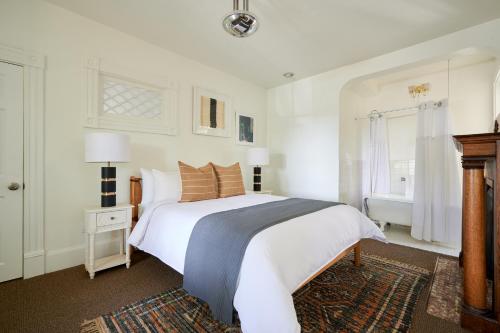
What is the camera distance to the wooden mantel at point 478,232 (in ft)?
4.54

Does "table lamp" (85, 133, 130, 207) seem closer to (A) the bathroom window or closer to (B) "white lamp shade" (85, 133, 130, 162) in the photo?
(B) "white lamp shade" (85, 133, 130, 162)

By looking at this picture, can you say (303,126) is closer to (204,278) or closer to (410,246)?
(410,246)

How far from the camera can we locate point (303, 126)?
412cm

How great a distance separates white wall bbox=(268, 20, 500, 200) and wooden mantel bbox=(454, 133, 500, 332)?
2.02 metres

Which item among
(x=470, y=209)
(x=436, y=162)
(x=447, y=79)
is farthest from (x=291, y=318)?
(x=447, y=79)

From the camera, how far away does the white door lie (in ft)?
6.70

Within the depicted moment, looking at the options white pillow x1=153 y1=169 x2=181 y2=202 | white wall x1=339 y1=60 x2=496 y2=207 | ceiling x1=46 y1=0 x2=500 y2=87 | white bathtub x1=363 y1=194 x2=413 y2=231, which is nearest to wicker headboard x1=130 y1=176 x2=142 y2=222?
white pillow x1=153 y1=169 x2=181 y2=202

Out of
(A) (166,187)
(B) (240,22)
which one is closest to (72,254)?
(A) (166,187)

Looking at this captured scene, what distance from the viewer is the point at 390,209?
360 centimetres

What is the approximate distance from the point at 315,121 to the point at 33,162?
12.3 ft

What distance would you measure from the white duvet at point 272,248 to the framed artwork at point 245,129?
1.97 meters

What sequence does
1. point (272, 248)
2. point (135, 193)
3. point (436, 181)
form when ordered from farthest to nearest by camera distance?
point (436, 181) → point (135, 193) → point (272, 248)

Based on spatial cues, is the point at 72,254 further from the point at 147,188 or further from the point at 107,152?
the point at 107,152

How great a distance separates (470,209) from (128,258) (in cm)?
293
